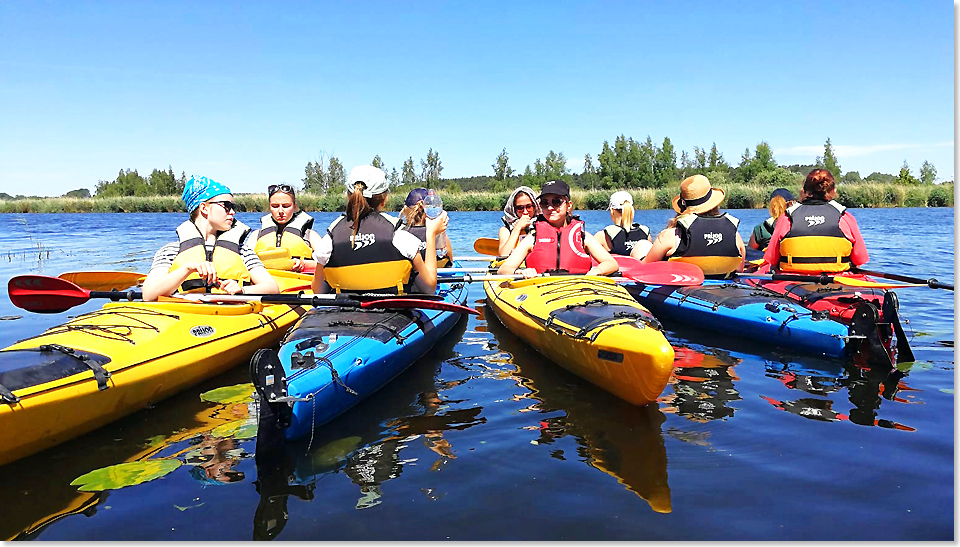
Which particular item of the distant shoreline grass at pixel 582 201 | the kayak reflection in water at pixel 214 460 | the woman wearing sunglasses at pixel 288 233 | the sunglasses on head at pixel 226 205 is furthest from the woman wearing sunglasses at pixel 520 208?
the distant shoreline grass at pixel 582 201

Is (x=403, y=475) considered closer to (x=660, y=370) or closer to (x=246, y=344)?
(x=660, y=370)

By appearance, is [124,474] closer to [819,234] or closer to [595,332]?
[595,332]

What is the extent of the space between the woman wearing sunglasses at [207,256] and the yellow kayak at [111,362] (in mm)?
229

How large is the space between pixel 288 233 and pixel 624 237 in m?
4.32

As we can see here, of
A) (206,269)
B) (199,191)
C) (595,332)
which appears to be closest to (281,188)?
(199,191)

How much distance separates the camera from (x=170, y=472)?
3.52 meters

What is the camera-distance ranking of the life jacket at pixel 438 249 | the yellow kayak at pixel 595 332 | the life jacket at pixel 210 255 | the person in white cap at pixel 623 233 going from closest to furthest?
the yellow kayak at pixel 595 332 < the life jacket at pixel 210 255 < the life jacket at pixel 438 249 < the person in white cap at pixel 623 233

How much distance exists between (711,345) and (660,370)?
2.75m

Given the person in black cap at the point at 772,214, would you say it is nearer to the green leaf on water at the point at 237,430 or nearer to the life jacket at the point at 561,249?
the life jacket at the point at 561,249

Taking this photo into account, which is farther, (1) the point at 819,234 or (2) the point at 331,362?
(1) the point at 819,234

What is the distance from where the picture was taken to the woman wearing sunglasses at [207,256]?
4750 mm

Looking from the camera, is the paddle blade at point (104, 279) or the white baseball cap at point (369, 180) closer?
the white baseball cap at point (369, 180)

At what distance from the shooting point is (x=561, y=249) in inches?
241

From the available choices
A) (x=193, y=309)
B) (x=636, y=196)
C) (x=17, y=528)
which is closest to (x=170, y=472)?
(x=17, y=528)
